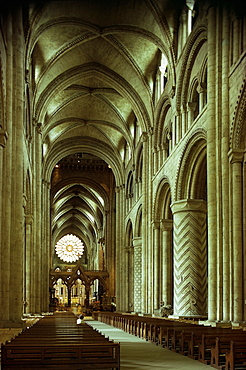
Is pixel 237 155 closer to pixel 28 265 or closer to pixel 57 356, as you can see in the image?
pixel 57 356

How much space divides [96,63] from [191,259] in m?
15.7

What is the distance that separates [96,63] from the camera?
33.9 metres

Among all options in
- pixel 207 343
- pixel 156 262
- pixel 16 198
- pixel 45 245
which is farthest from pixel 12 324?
pixel 45 245

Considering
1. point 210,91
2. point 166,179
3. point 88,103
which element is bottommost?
point 166,179

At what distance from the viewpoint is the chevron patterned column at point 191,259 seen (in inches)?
952

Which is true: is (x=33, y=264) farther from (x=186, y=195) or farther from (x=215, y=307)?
(x=215, y=307)

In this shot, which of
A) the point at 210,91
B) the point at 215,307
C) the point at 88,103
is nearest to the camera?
the point at 215,307

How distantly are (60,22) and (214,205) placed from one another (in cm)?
1445

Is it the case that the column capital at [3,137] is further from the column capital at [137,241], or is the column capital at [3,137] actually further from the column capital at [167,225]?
the column capital at [137,241]

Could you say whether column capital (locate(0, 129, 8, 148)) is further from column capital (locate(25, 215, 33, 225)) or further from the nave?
column capital (locate(25, 215, 33, 225))

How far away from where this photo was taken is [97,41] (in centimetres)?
3131

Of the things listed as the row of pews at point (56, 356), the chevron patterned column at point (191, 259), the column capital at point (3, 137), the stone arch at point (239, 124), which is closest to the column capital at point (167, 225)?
the chevron patterned column at point (191, 259)

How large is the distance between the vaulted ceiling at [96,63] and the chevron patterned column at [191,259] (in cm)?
837

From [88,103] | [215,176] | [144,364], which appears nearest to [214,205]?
[215,176]
